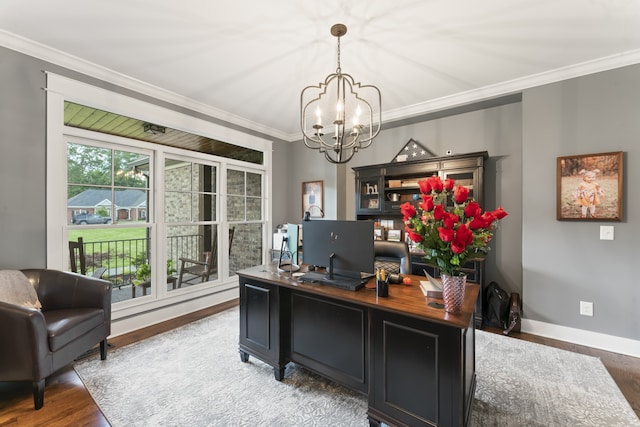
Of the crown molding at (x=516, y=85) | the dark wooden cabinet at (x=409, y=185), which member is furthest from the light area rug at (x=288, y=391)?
the crown molding at (x=516, y=85)

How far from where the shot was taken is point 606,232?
8.63 ft

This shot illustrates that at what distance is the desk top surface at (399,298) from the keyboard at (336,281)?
1.2 inches

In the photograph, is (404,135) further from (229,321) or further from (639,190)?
(229,321)

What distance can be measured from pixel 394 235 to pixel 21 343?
12.5 ft

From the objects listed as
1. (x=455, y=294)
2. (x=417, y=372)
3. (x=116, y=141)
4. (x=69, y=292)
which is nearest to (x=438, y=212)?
(x=455, y=294)

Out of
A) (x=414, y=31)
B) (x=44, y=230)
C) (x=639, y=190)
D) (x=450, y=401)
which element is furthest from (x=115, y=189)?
(x=639, y=190)

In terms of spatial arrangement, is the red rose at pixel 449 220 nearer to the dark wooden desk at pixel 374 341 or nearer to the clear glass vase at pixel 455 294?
the clear glass vase at pixel 455 294

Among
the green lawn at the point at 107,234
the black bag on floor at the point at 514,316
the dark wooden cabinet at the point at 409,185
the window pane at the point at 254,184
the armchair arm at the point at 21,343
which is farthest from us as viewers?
the window pane at the point at 254,184

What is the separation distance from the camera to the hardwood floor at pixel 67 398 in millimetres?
1758

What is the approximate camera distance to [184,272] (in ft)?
12.3

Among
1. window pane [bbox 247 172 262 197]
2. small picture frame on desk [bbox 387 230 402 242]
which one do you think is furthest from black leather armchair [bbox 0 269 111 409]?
small picture frame on desk [bbox 387 230 402 242]

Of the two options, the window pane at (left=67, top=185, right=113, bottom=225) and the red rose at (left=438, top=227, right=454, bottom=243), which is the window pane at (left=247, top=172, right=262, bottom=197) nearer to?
the window pane at (left=67, top=185, right=113, bottom=225)

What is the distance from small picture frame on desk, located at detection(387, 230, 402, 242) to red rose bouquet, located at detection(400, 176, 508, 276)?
244 cm

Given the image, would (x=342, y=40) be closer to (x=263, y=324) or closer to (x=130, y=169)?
(x=263, y=324)
